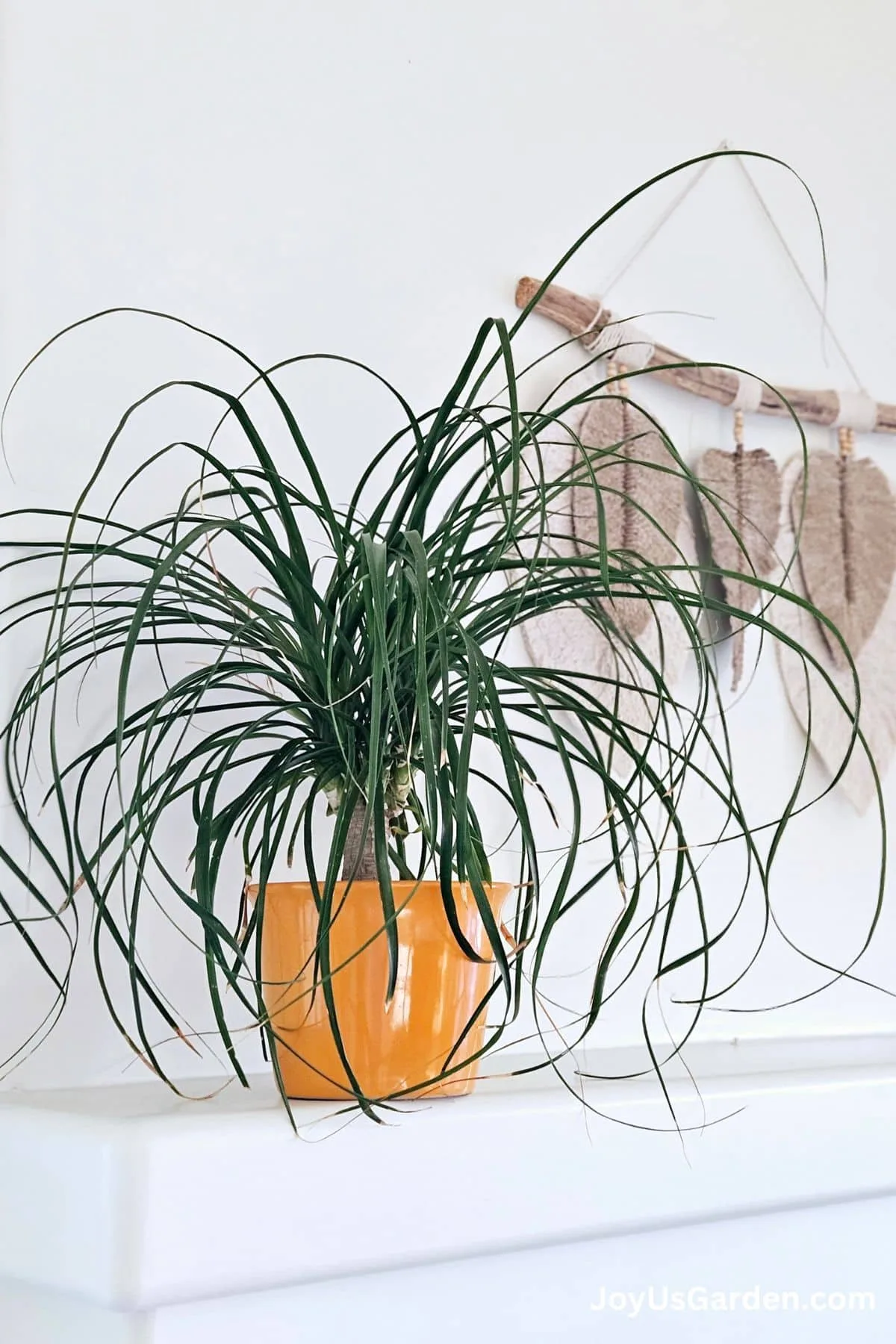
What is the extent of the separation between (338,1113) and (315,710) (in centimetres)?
25

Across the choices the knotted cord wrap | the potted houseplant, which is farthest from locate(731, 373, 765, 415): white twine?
the potted houseplant

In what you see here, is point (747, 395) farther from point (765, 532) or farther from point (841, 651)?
point (841, 651)

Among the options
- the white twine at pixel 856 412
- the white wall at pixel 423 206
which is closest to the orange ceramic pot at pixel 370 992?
the white wall at pixel 423 206

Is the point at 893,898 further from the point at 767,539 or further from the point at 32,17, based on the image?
the point at 32,17

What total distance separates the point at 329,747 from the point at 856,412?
825 millimetres

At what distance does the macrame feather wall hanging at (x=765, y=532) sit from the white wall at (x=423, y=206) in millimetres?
28

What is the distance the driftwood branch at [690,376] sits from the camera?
1228 mm

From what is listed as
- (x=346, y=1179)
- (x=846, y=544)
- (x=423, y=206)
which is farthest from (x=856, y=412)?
(x=346, y=1179)

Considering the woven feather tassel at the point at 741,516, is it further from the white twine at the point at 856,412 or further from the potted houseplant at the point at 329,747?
the potted houseplant at the point at 329,747

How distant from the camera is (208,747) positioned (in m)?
0.84

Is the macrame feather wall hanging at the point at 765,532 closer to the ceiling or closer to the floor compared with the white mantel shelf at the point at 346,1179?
closer to the ceiling

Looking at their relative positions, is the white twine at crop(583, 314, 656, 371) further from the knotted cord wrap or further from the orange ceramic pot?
the orange ceramic pot

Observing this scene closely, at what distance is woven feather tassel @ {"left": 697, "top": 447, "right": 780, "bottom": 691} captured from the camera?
50.7 inches

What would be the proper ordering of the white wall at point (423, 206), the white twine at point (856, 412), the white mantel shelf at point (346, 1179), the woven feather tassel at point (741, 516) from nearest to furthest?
the white mantel shelf at point (346, 1179)
the white wall at point (423, 206)
the woven feather tassel at point (741, 516)
the white twine at point (856, 412)
